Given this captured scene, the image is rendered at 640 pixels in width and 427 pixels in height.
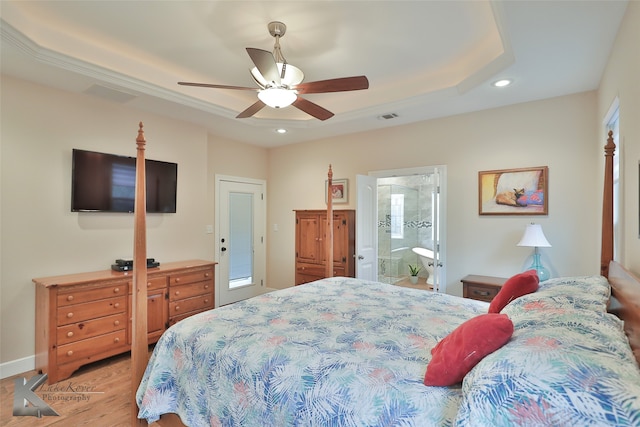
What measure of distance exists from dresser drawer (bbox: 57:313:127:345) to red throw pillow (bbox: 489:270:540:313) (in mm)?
3225

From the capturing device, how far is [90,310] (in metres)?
2.84

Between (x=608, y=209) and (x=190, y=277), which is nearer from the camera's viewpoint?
(x=608, y=209)

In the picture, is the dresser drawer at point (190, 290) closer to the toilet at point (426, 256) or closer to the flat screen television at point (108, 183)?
the flat screen television at point (108, 183)

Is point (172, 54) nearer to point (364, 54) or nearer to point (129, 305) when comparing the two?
point (364, 54)

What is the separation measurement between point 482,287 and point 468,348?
244 cm

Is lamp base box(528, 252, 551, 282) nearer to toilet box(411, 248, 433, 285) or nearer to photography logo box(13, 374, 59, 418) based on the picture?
toilet box(411, 248, 433, 285)

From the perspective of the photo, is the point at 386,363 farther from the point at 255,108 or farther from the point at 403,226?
the point at 403,226

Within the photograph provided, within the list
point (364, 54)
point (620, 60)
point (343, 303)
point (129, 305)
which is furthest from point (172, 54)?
point (620, 60)

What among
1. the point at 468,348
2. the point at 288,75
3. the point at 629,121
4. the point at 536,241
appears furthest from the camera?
the point at 536,241

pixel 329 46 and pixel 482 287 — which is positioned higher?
pixel 329 46

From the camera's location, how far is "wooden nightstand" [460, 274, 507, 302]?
10.5 feet

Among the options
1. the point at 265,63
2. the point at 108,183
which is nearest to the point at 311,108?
the point at 265,63

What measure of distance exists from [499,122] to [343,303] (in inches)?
107

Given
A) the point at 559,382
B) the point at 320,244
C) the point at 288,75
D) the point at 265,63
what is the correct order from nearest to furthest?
the point at 559,382 → the point at 265,63 → the point at 288,75 → the point at 320,244
